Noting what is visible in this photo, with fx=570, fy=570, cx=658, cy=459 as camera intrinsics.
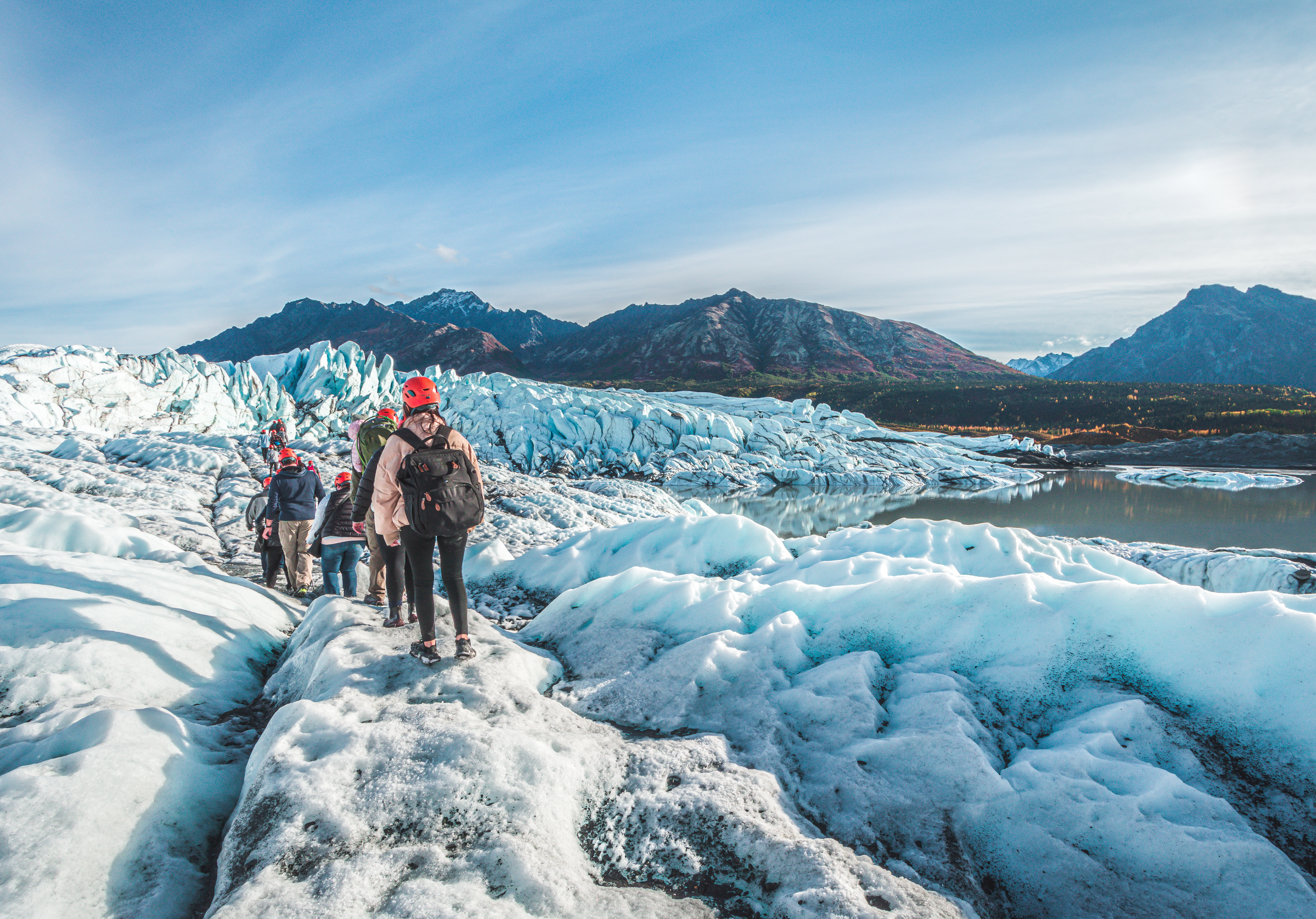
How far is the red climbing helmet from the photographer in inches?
137

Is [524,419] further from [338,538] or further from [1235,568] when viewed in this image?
[1235,568]

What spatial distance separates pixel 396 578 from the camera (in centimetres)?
422

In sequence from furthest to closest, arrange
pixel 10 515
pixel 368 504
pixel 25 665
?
pixel 10 515
pixel 368 504
pixel 25 665

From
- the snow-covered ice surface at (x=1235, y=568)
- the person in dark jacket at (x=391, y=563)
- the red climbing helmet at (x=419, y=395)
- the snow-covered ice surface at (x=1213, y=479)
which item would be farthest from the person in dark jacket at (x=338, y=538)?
the snow-covered ice surface at (x=1213, y=479)

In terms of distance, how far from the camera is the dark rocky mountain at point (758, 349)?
149 m

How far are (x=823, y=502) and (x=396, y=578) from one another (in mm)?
34959

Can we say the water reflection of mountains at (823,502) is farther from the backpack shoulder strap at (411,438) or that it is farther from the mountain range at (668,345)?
the mountain range at (668,345)

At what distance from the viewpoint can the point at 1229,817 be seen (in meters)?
2.39

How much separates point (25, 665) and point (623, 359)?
163 meters

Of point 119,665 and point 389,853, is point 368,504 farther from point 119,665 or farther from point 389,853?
point 389,853

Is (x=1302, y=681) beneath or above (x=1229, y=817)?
above

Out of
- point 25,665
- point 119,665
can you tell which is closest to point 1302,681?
point 119,665

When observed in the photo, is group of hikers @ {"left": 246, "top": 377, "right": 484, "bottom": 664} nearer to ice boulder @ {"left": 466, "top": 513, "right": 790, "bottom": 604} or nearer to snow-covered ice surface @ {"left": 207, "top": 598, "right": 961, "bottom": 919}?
snow-covered ice surface @ {"left": 207, "top": 598, "right": 961, "bottom": 919}

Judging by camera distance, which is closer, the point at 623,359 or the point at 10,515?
the point at 10,515
